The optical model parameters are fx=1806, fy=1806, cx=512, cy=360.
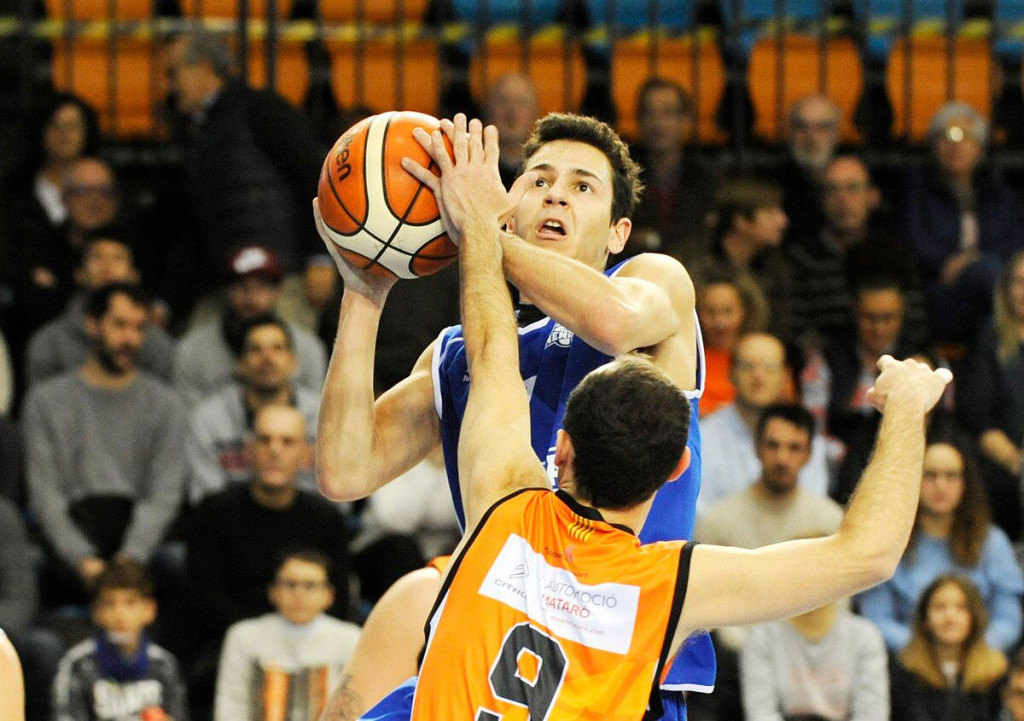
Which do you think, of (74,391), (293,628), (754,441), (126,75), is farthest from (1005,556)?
(126,75)

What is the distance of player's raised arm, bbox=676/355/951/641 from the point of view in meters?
3.51

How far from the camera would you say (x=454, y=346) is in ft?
14.8

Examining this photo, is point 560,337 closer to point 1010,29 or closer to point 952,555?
point 952,555

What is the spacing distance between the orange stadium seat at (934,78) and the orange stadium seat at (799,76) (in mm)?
236

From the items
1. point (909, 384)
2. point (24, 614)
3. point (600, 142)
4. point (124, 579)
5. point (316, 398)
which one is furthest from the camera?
point (316, 398)

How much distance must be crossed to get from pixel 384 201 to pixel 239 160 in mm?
4660

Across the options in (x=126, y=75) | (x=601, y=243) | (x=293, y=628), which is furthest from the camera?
(x=126, y=75)

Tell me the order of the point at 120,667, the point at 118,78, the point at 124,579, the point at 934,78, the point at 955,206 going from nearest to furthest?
the point at 120,667, the point at 124,579, the point at 955,206, the point at 118,78, the point at 934,78

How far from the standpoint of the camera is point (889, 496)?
360 centimetres

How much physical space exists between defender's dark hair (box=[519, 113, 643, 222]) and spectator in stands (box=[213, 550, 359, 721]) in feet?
10.0

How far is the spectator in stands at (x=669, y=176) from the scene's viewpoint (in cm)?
893

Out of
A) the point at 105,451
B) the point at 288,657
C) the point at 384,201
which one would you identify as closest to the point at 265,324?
the point at 105,451

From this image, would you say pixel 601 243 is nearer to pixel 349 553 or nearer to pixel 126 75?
pixel 349 553

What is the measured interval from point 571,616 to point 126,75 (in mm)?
7206
